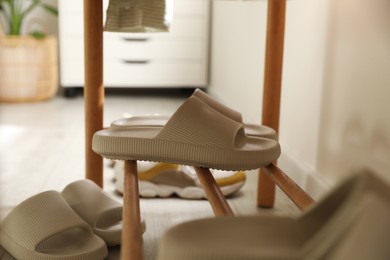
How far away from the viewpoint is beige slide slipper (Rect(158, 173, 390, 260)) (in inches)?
14.9

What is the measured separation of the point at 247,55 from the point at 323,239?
1.66m

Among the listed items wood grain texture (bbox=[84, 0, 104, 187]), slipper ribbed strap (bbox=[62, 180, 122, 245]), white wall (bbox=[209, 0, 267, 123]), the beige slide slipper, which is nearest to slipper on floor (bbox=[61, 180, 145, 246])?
slipper ribbed strap (bbox=[62, 180, 122, 245])

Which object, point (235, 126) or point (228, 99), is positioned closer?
point (235, 126)

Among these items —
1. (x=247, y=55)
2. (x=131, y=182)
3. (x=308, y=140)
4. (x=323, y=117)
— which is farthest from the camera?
(x=247, y=55)

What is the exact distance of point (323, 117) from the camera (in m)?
1.23

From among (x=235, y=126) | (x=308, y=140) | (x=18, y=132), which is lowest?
(x=18, y=132)

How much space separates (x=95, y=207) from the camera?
42.3 inches

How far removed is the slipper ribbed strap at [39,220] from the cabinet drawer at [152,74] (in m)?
1.86

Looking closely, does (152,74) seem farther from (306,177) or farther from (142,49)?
(306,177)

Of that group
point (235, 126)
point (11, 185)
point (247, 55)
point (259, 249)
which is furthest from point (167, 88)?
point (259, 249)

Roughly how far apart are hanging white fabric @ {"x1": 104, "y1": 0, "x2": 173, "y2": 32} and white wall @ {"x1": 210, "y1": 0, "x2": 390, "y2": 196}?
32 cm

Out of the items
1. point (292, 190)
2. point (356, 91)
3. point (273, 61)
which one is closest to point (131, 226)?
point (292, 190)

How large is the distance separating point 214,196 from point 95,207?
40 cm

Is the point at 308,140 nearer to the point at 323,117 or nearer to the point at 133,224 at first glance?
the point at 323,117
